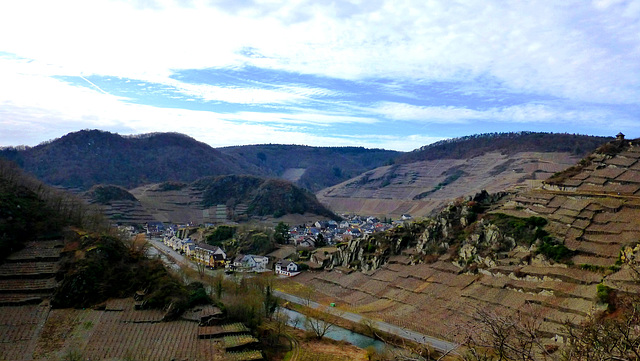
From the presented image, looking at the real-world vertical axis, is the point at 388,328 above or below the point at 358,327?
above

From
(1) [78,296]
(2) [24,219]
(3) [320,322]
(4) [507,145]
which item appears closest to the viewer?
(1) [78,296]

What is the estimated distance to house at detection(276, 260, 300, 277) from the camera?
56.4m

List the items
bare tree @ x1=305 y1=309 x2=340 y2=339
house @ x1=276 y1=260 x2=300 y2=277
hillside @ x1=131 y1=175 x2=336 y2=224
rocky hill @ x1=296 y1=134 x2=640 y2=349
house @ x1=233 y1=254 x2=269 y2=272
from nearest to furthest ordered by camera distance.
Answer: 1. rocky hill @ x1=296 y1=134 x2=640 y2=349
2. bare tree @ x1=305 y1=309 x2=340 y2=339
3. house @ x1=276 y1=260 x2=300 y2=277
4. house @ x1=233 y1=254 x2=269 y2=272
5. hillside @ x1=131 y1=175 x2=336 y2=224


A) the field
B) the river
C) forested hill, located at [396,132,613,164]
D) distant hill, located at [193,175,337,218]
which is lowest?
the river

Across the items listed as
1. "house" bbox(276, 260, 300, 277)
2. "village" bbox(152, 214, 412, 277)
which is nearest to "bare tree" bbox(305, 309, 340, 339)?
"house" bbox(276, 260, 300, 277)

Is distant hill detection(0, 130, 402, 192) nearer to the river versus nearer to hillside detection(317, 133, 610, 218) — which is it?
hillside detection(317, 133, 610, 218)

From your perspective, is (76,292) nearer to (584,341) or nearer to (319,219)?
(584,341)

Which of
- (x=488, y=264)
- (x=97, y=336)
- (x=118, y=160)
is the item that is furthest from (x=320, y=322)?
(x=118, y=160)

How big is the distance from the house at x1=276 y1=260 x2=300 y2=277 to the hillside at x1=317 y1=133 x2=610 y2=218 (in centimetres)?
5306

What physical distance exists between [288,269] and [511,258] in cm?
2761

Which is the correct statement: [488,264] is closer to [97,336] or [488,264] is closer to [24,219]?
[97,336]

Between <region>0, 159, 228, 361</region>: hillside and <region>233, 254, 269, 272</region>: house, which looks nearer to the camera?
<region>0, 159, 228, 361</region>: hillside

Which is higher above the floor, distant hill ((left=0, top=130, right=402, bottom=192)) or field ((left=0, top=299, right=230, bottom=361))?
distant hill ((left=0, top=130, right=402, bottom=192))

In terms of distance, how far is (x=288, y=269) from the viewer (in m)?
56.7
